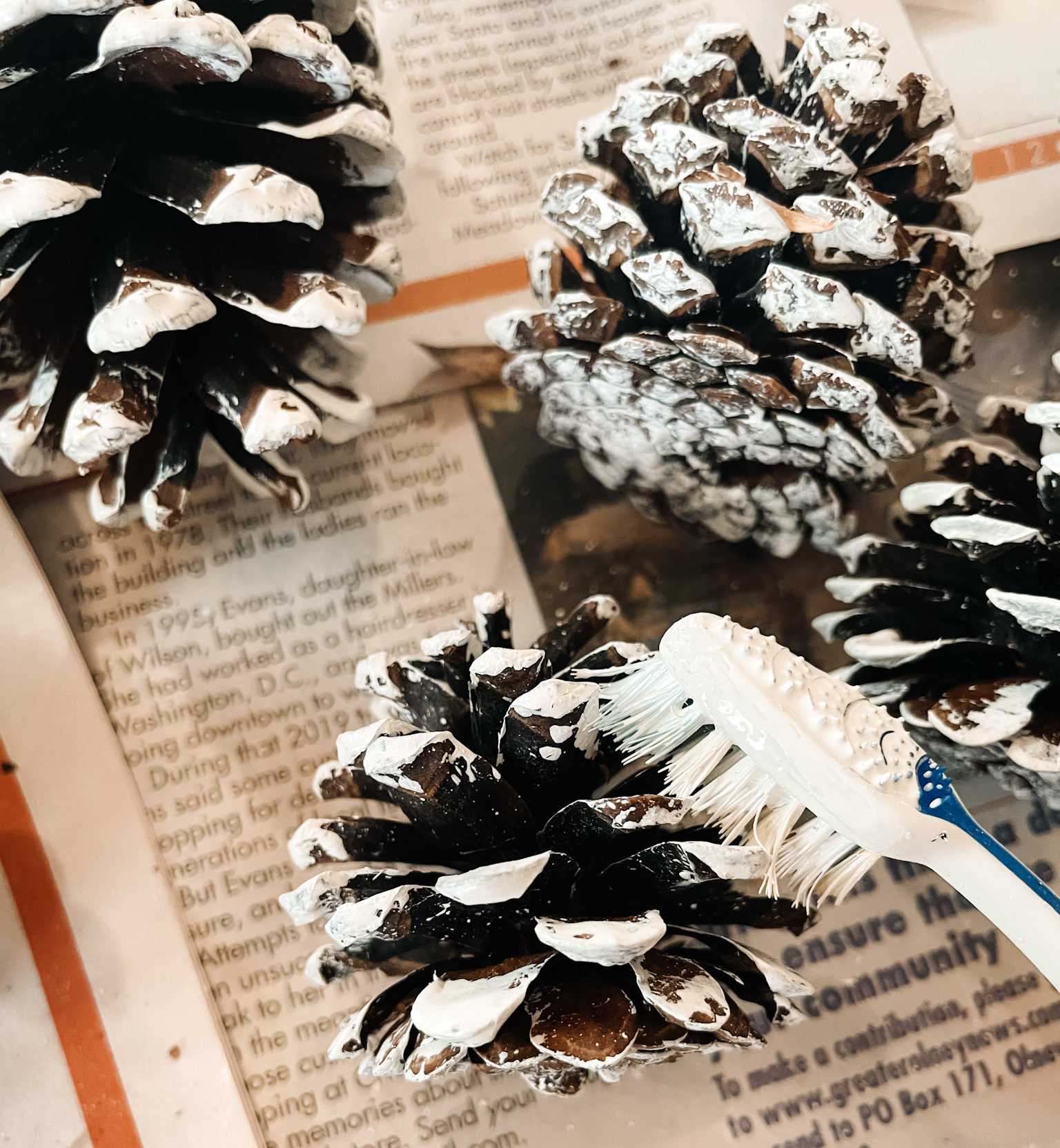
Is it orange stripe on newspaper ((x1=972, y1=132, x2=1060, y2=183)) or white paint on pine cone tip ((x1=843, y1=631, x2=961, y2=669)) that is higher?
orange stripe on newspaper ((x1=972, y1=132, x2=1060, y2=183))

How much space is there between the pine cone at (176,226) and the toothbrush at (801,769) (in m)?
0.14

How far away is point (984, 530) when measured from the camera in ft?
Result: 0.91

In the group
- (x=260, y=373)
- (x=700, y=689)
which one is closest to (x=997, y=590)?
(x=700, y=689)

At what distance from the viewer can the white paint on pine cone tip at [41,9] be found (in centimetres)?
22

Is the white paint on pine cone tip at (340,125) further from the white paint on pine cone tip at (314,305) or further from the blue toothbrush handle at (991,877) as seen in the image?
the blue toothbrush handle at (991,877)

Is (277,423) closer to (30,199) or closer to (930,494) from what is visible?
(30,199)

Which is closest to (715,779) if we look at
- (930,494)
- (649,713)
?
(649,713)

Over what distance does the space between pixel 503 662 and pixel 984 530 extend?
6.2 inches

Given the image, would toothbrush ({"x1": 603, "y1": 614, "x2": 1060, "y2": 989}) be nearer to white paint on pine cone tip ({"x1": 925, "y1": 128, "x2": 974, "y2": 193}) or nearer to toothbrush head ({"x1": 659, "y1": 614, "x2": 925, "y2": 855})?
toothbrush head ({"x1": 659, "y1": 614, "x2": 925, "y2": 855})

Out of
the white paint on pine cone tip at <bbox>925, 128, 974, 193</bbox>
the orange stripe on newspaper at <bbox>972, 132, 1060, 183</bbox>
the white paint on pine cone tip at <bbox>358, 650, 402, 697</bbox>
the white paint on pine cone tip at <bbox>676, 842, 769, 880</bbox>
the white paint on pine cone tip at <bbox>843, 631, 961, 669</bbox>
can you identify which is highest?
the white paint on pine cone tip at <bbox>925, 128, 974, 193</bbox>

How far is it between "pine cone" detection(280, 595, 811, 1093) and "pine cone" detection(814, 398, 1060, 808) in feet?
0.29

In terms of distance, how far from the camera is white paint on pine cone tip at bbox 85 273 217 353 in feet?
0.84

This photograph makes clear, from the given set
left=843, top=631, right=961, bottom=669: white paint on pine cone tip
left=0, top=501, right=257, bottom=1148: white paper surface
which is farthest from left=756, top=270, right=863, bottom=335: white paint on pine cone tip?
left=0, top=501, right=257, bottom=1148: white paper surface

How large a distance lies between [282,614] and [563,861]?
7.3 inches
